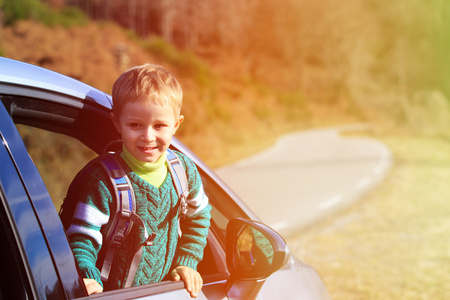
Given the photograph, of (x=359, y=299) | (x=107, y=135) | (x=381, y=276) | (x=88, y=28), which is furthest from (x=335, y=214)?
(x=88, y=28)

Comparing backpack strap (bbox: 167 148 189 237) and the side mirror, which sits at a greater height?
backpack strap (bbox: 167 148 189 237)

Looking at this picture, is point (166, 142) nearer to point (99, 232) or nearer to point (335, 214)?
point (99, 232)

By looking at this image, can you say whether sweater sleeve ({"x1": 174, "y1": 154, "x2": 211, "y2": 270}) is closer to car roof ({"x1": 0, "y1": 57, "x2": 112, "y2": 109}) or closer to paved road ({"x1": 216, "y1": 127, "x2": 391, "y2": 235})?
car roof ({"x1": 0, "y1": 57, "x2": 112, "y2": 109})

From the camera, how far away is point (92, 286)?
167 cm

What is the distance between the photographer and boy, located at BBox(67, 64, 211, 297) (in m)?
1.77

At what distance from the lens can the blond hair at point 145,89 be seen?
185 cm

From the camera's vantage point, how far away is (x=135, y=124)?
190 cm

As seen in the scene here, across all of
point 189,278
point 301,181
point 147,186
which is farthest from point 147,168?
point 301,181

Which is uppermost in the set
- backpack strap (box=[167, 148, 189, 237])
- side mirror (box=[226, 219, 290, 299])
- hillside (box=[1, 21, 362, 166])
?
hillside (box=[1, 21, 362, 166])

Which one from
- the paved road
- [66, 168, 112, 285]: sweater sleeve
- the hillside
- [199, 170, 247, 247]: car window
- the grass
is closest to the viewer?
[66, 168, 112, 285]: sweater sleeve

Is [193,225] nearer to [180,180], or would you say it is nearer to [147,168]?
[180,180]

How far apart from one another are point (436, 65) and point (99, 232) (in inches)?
3358

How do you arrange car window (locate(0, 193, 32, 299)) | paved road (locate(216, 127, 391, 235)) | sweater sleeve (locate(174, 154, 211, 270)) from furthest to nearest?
paved road (locate(216, 127, 391, 235)), sweater sleeve (locate(174, 154, 211, 270)), car window (locate(0, 193, 32, 299))

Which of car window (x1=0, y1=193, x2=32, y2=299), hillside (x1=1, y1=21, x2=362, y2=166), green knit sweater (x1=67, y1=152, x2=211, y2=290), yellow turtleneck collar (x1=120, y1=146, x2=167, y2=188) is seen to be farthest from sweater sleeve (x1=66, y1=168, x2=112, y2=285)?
hillside (x1=1, y1=21, x2=362, y2=166)
